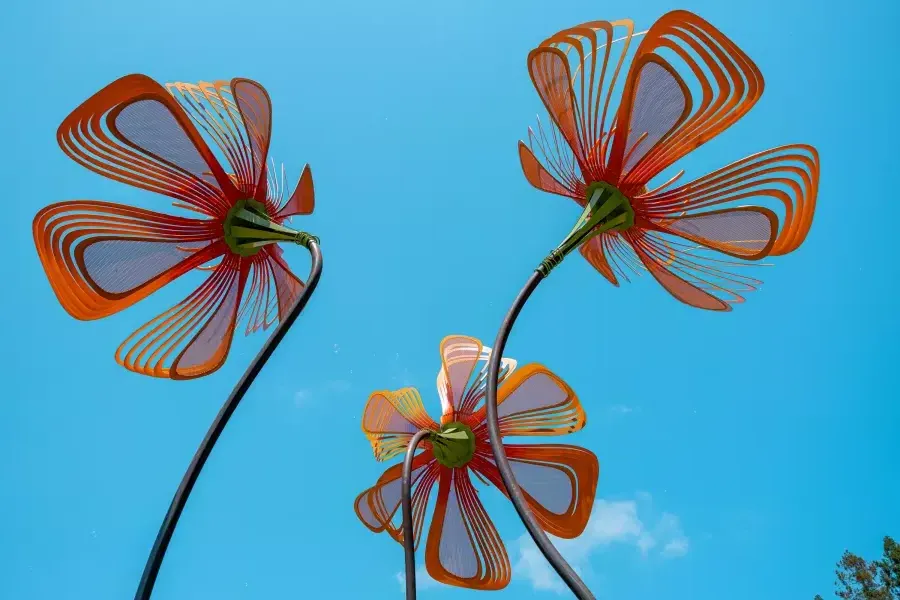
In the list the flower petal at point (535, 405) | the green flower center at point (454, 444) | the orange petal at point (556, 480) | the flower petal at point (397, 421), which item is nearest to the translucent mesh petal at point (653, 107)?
the flower petal at point (535, 405)

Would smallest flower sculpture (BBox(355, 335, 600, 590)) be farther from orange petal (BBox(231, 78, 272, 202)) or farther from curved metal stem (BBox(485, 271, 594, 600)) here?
orange petal (BBox(231, 78, 272, 202))

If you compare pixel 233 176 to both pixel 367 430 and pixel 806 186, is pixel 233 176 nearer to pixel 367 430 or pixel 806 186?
pixel 367 430

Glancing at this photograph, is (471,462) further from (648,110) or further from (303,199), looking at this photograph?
(648,110)

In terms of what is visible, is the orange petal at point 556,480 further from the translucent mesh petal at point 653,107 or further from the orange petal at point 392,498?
the translucent mesh petal at point 653,107

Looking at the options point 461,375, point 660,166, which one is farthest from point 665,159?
point 461,375

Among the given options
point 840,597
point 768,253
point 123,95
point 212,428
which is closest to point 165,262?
point 123,95

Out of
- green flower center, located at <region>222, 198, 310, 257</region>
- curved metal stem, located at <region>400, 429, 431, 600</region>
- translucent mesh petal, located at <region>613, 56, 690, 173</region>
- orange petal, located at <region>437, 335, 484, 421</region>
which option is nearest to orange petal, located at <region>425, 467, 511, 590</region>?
orange petal, located at <region>437, 335, 484, 421</region>
